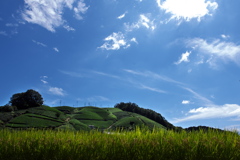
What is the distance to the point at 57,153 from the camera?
324 inches

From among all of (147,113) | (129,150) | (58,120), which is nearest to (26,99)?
(58,120)

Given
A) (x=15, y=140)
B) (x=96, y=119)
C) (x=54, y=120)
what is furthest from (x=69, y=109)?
(x=15, y=140)

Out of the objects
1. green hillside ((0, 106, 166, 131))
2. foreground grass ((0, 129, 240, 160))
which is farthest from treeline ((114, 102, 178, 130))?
foreground grass ((0, 129, 240, 160))

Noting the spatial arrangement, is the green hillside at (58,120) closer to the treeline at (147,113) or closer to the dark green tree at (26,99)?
the dark green tree at (26,99)

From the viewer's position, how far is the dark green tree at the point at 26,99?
292 feet

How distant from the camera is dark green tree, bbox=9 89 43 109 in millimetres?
89119

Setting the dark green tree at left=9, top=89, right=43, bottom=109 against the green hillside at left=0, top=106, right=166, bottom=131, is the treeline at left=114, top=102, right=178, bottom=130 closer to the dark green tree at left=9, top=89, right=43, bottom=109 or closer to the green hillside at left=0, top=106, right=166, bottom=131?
the green hillside at left=0, top=106, right=166, bottom=131

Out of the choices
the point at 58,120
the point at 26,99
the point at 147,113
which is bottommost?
the point at 58,120

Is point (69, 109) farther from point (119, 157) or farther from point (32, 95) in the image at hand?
point (119, 157)

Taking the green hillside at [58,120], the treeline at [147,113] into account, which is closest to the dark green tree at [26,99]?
the green hillside at [58,120]

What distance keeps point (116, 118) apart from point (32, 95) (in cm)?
4059

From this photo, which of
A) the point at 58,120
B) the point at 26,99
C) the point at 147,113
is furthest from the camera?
the point at 147,113

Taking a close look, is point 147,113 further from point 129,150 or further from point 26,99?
point 129,150

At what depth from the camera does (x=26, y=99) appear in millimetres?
90562
